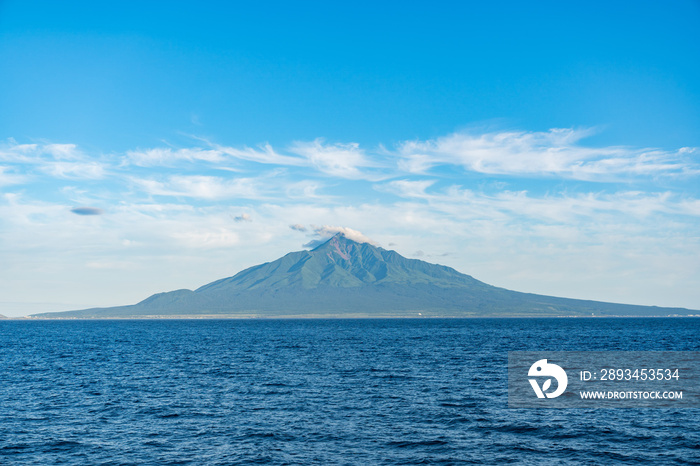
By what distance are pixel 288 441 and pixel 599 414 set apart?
82.8 ft

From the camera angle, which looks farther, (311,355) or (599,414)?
(311,355)

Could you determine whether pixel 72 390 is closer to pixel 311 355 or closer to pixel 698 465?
pixel 311 355

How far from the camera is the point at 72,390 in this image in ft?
194

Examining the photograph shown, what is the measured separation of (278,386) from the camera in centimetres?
6075

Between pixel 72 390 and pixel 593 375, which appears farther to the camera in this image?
pixel 593 375

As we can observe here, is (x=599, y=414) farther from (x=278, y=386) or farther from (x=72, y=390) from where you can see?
(x=72, y=390)

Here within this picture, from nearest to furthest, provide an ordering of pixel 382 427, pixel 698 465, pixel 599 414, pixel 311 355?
pixel 698 465 → pixel 382 427 → pixel 599 414 → pixel 311 355

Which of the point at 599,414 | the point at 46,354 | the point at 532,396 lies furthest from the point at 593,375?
the point at 46,354

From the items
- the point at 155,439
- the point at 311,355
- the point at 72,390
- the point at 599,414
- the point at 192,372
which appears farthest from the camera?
the point at 311,355

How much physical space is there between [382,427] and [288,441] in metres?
7.32

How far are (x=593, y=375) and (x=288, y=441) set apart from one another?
42932 millimetres

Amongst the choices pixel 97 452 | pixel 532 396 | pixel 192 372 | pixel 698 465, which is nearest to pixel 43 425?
pixel 97 452

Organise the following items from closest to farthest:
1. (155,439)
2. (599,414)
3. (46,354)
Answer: (155,439), (599,414), (46,354)

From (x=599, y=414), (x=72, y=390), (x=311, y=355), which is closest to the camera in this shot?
(x=599, y=414)
